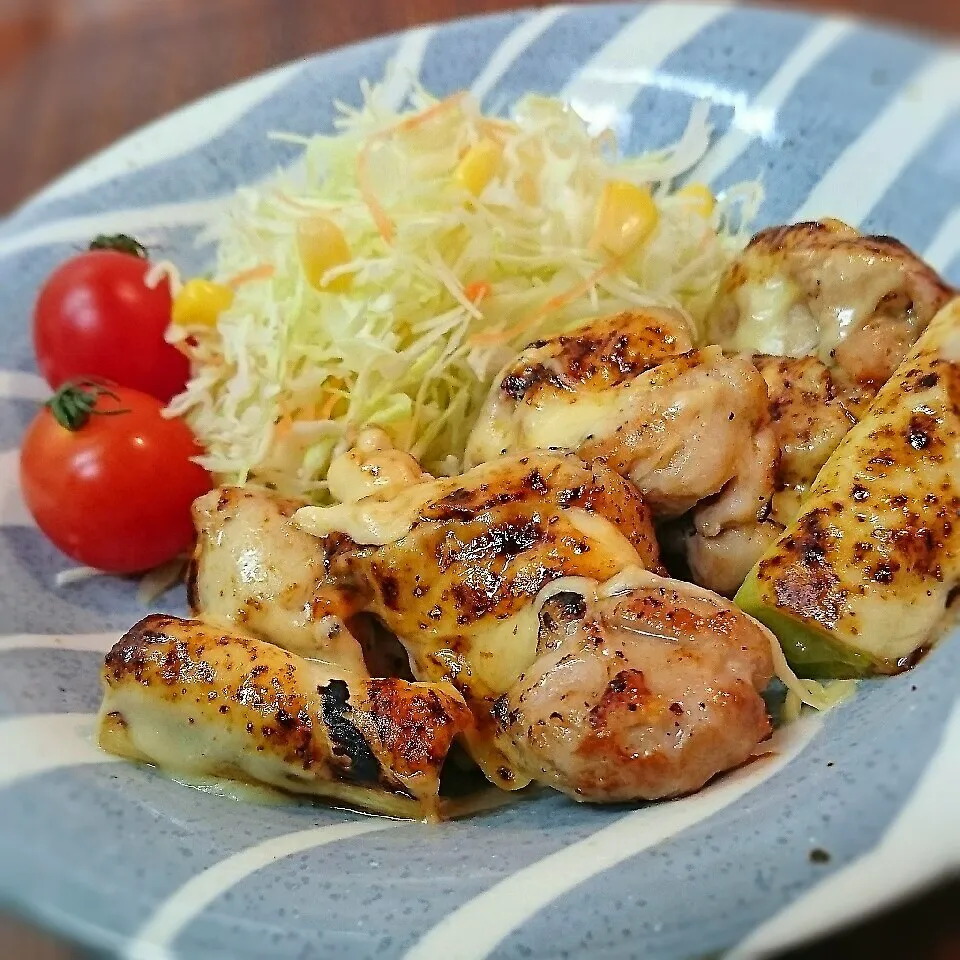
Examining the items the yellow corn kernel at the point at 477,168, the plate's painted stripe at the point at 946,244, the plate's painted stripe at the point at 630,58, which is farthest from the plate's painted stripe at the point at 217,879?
the plate's painted stripe at the point at 630,58

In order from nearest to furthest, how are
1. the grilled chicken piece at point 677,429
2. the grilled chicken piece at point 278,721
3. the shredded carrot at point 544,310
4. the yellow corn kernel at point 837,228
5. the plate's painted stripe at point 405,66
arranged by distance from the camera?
the grilled chicken piece at point 278,721
the grilled chicken piece at point 677,429
the yellow corn kernel at point 837,228
the shredded carrot at point 544,310
the plate's painted stripe at point 405,66

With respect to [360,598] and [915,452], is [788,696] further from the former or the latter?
[360,598]

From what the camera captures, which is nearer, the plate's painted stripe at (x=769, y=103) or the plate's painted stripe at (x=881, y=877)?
the plate's painted stripe at (x=881, y=877)

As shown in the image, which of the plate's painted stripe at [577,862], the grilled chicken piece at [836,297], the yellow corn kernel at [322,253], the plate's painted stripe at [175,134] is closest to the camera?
the plate's painted stripe at [577,862]

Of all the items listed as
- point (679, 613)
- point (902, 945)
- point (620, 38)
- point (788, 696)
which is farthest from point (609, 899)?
point (620, 38)

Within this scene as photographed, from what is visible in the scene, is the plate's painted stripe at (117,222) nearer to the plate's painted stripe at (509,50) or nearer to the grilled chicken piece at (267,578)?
the plate's painted stripe at (509,50)

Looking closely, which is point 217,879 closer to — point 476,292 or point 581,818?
point 581,818

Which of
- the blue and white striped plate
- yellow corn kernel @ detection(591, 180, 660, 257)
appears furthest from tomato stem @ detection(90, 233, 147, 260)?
yellow corn kernel @ detection(591, 180, 660, 257)

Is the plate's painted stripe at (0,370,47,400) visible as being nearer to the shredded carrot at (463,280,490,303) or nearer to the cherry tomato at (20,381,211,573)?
the cherry tomato at (20,381,211,573)

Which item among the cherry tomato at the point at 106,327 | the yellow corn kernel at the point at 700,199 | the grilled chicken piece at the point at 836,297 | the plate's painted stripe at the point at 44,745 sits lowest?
the plate's painted stripe at the point at 44,745

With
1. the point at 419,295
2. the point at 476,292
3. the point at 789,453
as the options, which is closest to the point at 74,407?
the point at 419,295
